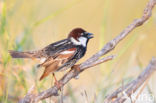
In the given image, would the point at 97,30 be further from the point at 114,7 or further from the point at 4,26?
the point at 4,26

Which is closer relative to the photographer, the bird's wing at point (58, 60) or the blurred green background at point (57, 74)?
the bird's wing at point (58, 60)

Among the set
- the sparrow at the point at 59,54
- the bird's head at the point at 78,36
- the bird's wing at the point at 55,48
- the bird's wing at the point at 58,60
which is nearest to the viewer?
the bird's wing at the point at 58,60

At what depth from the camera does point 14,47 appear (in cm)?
356

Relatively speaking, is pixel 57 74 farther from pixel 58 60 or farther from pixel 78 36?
pixel 58 60

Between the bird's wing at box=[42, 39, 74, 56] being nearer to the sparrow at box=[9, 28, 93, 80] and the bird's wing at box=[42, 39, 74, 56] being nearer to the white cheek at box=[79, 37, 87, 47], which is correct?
the sparrow at box=[9, 28, 93, 80]

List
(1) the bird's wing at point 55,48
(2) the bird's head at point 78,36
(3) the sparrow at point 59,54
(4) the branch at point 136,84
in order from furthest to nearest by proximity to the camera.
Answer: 1. (2) the bird's head at point 78,36
2. (1) the bird's wing at point 55,48
3. (3) the sparrow at point 59,54
4. (4) the branch at point 136,84

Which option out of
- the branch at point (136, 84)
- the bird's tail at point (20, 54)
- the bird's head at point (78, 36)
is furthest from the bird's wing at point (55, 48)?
the branch at point (136, 84)

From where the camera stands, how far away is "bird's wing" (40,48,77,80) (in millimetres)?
2893

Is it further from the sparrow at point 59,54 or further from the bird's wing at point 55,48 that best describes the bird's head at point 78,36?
the bird's wing at point 55,48

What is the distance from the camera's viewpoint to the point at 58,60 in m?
3.04

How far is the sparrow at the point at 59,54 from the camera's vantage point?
119 inches

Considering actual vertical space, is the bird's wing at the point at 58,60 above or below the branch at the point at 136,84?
above

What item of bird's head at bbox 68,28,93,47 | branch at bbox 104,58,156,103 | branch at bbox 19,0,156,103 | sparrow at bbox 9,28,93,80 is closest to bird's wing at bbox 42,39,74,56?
sparrow at bbox 9,28,93,80

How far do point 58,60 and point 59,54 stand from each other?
0.08 metres
